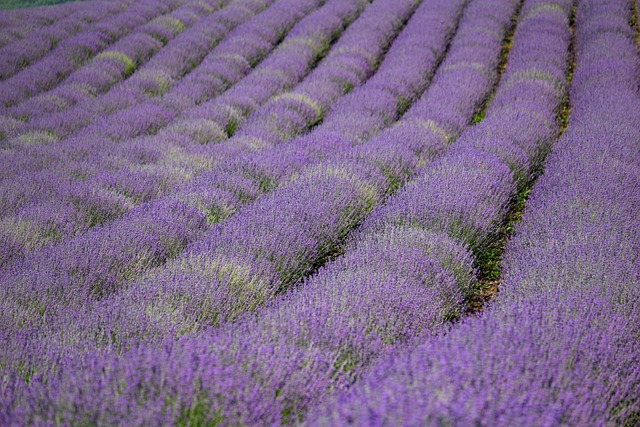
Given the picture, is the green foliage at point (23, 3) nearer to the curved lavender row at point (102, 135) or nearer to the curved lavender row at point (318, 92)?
the curved lavender row at point (102, 135)

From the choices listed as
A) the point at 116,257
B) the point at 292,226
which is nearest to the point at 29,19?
the point at 116,257

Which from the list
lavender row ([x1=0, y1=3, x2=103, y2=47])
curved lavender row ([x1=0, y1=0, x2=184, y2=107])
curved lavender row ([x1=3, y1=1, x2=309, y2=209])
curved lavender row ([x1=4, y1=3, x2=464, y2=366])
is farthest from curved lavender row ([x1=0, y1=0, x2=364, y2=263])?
lavender row ([x1=0, y1=3, x2=103, y2=47])

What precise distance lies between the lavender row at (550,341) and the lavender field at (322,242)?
12 millimetres

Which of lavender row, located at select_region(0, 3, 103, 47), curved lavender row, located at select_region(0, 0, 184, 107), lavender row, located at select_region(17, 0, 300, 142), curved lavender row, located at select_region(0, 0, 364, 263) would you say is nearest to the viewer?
curved lavender row, located at select_region(0, 0, 364, 263)

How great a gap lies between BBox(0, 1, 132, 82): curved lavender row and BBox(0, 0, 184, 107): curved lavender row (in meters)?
0.26

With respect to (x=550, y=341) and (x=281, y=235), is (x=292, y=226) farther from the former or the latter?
(x=550, y=341)

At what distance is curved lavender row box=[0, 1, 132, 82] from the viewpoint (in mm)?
8172

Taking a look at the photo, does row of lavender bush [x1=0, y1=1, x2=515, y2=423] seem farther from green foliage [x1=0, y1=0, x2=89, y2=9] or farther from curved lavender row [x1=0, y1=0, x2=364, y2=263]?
green foliage [x1=0, y1=0, x2=89, y2=9]

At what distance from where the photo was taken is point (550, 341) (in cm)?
190

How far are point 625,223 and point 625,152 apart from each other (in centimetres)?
153

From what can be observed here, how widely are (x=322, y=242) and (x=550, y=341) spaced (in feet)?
5.61

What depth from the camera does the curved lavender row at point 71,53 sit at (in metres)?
7.08

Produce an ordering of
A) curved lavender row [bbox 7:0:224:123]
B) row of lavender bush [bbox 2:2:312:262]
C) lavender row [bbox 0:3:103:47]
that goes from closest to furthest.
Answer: row of lavender bush [bbox 2:2:312:262] < curved lavender row [bbox 7:0:224:123] < lavender row [bbox 0:3:103:47]

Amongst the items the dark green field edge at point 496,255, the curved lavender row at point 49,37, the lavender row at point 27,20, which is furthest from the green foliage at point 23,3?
the dark green field edge at point 496,255
